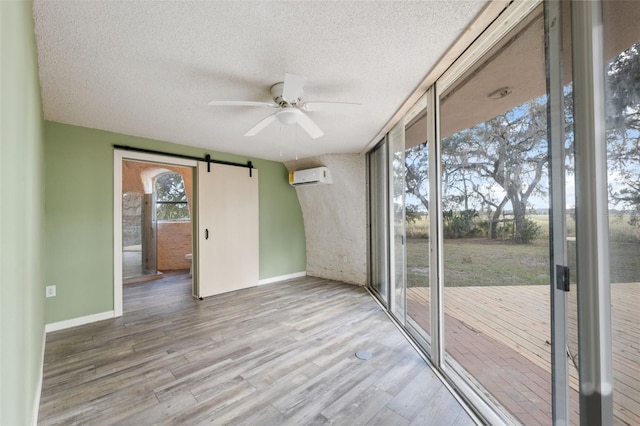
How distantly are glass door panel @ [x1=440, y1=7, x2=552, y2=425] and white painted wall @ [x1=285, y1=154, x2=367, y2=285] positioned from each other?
87.5 inches

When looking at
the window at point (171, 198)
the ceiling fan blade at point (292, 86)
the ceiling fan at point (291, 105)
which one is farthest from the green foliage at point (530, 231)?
the window at point (171, 198)

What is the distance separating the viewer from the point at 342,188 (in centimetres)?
440

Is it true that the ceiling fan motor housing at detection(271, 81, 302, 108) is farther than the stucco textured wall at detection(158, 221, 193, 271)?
No

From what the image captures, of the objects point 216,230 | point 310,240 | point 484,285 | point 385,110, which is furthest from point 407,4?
point 310,240

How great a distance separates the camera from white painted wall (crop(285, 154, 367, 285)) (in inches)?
171

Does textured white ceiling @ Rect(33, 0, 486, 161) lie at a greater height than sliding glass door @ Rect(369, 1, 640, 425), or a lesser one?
greater

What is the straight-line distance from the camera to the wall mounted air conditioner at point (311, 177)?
4.30m

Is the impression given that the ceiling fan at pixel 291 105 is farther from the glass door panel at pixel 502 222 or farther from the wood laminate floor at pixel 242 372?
the wood laminate floor at pixel 242 372

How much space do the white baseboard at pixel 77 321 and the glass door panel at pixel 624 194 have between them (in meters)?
4.30

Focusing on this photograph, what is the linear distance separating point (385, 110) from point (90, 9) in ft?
7.41

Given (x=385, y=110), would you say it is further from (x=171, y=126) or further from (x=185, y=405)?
(x=185, y=405)

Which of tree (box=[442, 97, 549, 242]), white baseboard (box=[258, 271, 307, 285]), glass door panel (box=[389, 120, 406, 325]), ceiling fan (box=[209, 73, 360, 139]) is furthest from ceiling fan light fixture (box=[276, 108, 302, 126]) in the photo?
white baseboard (box=[258, 271, 307, 285])

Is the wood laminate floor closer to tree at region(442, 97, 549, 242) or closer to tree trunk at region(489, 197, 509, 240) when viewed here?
tree trunk at region(489, 197, 509, 240)

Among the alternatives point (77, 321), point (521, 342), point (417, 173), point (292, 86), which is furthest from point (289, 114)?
point (77, 321)
